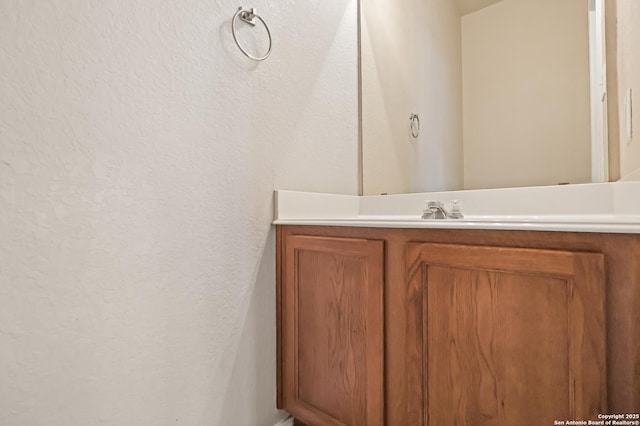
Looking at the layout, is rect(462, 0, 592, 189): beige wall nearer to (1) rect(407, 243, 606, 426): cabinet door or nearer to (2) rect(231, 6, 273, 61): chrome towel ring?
(1) rect(407, 243, 606, 426): cabinet door

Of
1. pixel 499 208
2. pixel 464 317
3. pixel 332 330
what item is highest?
pixel 499 208

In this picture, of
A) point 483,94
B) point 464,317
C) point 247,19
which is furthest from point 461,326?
point 247,19

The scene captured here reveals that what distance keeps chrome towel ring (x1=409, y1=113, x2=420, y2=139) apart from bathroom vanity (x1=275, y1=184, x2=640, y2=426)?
535 millimetres

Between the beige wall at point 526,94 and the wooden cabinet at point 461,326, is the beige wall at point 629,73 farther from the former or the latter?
the wooden cabinet at point 461,326

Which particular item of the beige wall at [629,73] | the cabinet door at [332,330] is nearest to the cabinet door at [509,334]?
the cabinet door at [332,330]

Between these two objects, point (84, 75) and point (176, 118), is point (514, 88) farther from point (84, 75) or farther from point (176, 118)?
point (84, 75)

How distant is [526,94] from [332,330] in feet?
3.54

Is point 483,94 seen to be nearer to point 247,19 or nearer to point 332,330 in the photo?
point 247,19

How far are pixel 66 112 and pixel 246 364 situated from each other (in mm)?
862

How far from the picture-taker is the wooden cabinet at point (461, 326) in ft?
1.88

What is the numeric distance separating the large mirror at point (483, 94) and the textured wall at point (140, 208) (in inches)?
20.8

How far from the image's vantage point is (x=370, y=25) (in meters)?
1.59

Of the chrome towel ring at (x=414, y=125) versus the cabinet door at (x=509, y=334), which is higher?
the chrome towel ring at (x=414, y=125)

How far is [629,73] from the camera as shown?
928 millimetres
